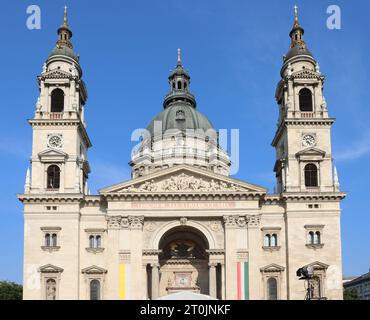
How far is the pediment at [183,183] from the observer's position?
52594mm

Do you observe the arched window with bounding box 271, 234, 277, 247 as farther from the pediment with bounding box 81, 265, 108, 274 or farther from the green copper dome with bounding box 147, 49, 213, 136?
the green copper dome with bounding box 147, 49, 213, 136

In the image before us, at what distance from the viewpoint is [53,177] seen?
5375 cm

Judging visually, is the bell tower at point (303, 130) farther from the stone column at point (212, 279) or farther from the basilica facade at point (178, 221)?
the stone column at point (212, 279)

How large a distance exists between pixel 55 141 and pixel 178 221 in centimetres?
1377

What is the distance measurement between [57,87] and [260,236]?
23861 mm

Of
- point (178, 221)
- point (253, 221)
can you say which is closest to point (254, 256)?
point (253, 221)

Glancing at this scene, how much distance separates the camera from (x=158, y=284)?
171ft

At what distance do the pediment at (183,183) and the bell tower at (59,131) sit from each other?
15.2 feet

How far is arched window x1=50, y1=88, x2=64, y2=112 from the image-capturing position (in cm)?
5647

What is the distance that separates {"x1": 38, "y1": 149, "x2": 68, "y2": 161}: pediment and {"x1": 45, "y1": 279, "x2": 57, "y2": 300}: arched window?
11006mm

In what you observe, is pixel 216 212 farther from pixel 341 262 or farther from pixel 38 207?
pixel 38 207

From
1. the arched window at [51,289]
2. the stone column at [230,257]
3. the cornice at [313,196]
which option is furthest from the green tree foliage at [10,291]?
the cornice at [313,196]

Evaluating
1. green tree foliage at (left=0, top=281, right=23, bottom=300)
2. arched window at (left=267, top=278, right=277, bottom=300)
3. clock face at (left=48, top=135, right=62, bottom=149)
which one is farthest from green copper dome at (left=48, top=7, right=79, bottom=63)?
green tree foliage at (left=0, top=281, right=23, bottom=300)
